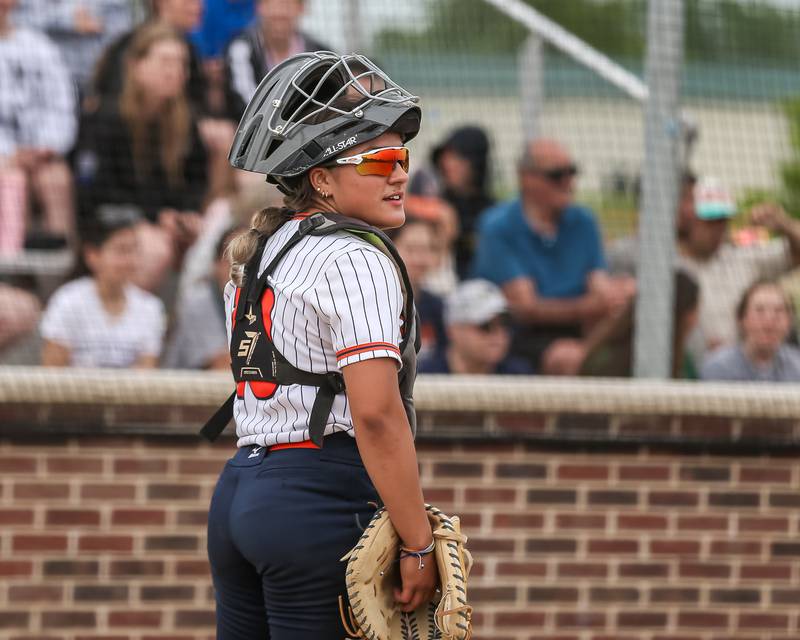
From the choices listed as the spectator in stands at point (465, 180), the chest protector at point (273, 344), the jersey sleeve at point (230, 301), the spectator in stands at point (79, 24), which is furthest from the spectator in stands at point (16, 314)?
the chest protector at point (273, 344)

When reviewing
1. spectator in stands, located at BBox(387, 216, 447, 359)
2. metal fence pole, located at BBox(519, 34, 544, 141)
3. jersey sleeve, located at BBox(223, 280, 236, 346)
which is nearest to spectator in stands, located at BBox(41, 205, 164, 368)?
spectator in stands, located at BBox(387, 216, 447, 359)

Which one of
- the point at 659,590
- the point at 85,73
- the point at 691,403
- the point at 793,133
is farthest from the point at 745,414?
the point at 85,73

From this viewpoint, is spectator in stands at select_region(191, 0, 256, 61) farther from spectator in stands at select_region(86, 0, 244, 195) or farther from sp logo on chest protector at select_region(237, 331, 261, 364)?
sp logo on chest protector at select_region(237, 331, 261, 364)

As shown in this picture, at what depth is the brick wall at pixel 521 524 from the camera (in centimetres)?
399

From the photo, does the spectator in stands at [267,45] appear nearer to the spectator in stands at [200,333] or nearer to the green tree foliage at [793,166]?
the spectator in stands at [200,333]

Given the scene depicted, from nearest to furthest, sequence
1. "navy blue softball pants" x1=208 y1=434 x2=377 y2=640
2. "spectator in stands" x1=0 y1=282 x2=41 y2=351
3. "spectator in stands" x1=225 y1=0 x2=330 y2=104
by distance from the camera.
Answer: "navy blue softball pants" x1=208 y1=434 x2=377 y2=640, "spectator in stands" x1=0 y1=282 x2=41 y2=351, "spectator in stands" x1=225 y1=0 x2=330 y2=104

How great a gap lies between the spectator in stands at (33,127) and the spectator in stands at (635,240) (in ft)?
6.82

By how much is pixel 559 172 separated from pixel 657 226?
0.46 metres

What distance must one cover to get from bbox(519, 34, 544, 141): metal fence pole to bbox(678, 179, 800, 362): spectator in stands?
2.22 feet

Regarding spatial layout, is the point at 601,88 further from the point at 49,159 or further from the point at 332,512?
the point at 332,512

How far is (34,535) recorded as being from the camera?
3.99 meters

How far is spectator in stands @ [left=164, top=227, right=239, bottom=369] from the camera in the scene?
13.7 feet

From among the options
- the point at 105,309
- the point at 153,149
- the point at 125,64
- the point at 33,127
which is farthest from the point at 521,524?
the point at 33,127

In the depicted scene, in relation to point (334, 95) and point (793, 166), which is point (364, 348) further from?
point (793, 166)
